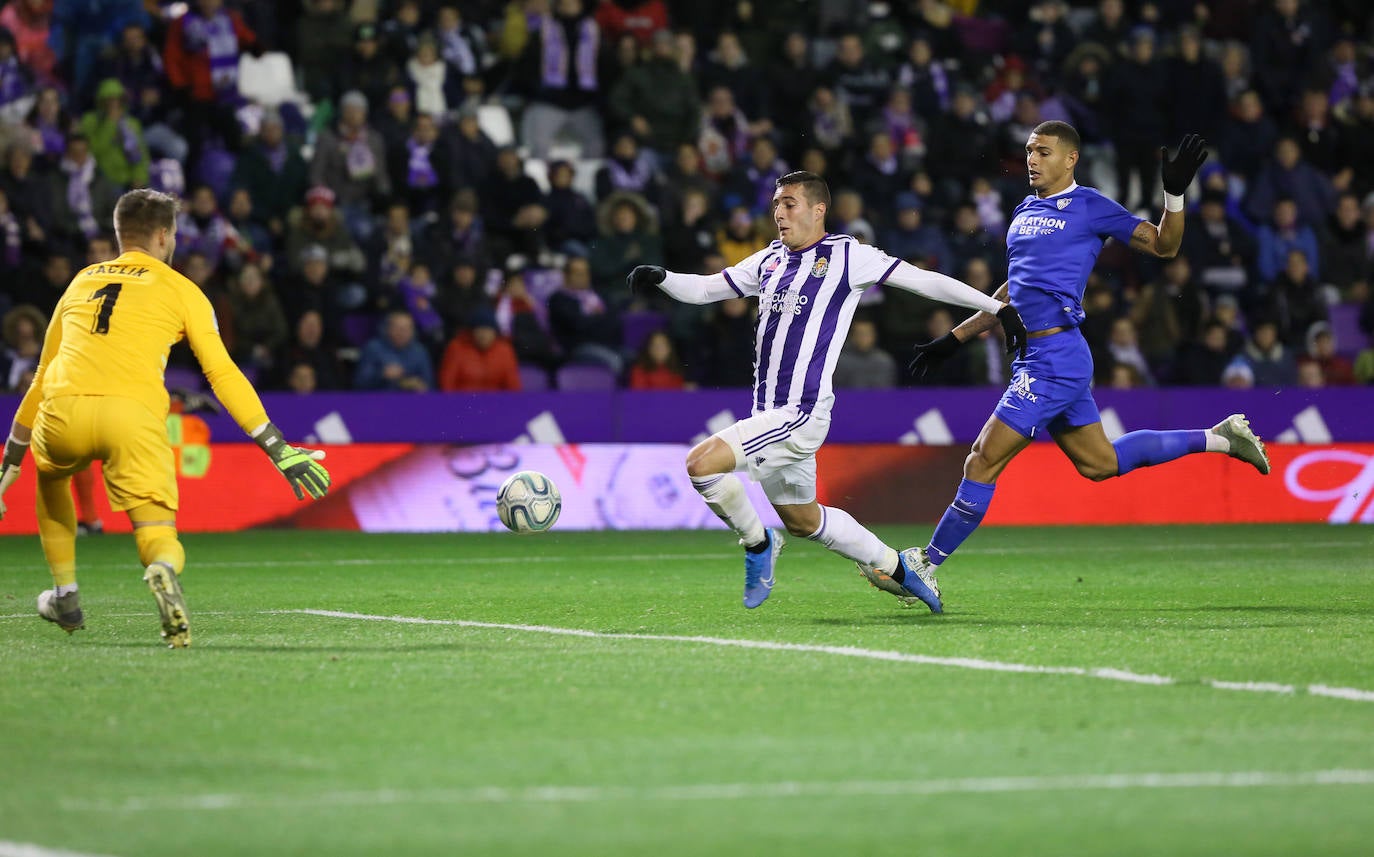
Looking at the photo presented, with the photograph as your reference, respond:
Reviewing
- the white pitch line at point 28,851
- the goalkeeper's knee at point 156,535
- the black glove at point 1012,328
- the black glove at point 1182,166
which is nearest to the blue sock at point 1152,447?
the black glove at point 1012,328

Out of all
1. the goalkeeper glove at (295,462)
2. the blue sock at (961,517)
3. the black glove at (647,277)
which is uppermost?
the black glove at (647,277)

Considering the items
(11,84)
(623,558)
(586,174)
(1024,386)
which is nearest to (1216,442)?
(1024,386)

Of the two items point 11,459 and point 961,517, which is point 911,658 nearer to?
point 961,517

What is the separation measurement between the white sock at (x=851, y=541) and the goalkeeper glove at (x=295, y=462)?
93.0 inches

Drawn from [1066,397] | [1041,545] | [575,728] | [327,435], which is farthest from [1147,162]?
[575,728]

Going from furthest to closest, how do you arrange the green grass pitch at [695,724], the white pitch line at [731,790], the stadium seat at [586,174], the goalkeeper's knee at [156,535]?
the stadium seat at [586,174], the goalkeeper's knee at [156,535], the white pitch line at [731,790], the green grass pitch at [695,724]

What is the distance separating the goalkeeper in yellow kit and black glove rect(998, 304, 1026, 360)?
3146 millimetres

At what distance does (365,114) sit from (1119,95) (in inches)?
331

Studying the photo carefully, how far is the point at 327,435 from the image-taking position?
1769cm

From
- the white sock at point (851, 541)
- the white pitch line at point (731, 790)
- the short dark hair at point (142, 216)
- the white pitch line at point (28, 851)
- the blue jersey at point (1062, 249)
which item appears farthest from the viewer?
the blue jersey at point (1062, 249)

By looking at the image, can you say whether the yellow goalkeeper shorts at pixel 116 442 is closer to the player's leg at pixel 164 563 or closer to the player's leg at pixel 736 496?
the player's leg at pixel 164 563

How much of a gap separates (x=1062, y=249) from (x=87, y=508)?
30.5 ft

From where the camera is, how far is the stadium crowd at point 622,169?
727 inches

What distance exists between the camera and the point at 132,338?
811 centimetres
